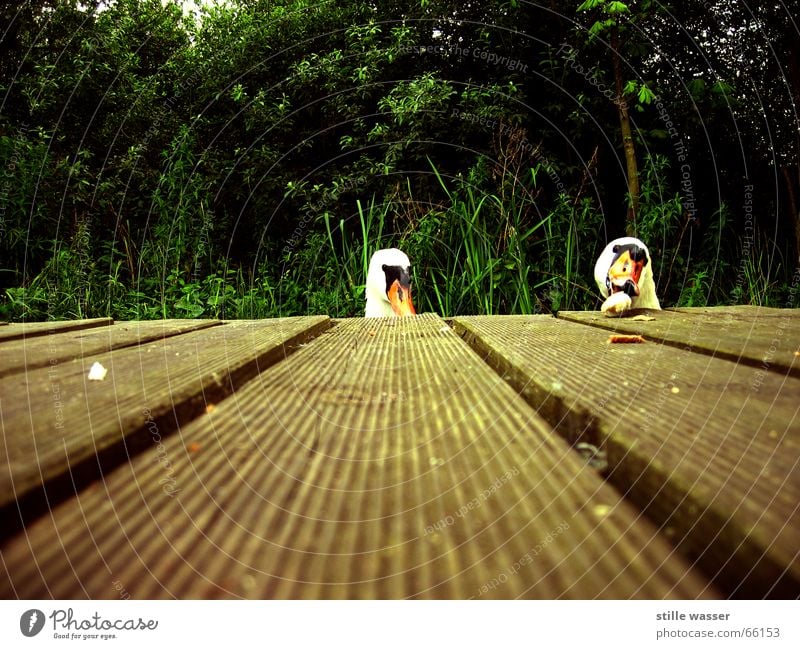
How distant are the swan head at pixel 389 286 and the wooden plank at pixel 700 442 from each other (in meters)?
2.19

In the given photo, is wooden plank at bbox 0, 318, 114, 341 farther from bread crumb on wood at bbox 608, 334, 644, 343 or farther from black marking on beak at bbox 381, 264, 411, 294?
black marking on beak at bbox 381, 264, 411, 294

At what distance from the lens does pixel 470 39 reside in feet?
21.3

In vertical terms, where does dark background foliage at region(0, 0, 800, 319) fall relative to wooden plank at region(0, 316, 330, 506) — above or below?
above

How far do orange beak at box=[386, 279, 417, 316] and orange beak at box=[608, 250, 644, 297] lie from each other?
1152 mm

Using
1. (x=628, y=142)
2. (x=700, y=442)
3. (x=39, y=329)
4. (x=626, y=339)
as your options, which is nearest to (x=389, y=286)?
(x=39, y=329)

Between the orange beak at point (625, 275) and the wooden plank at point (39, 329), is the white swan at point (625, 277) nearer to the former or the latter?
the orange beak at point (625, 275)

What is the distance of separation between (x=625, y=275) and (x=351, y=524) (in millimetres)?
2012

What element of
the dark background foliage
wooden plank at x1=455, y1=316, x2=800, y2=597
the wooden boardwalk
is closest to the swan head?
the dark background foliage

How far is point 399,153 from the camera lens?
18.3 feet

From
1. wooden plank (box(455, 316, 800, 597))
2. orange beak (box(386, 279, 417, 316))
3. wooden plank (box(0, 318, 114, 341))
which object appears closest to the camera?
wooden plank (box(455, 316, 800, 597))

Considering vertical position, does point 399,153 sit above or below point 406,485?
above

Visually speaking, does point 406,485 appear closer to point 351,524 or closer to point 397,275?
point 351,524

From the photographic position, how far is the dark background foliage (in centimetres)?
461

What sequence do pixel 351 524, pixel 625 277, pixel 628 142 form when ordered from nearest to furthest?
pixel 351 524, pixel 625 277, pixel 628 142
